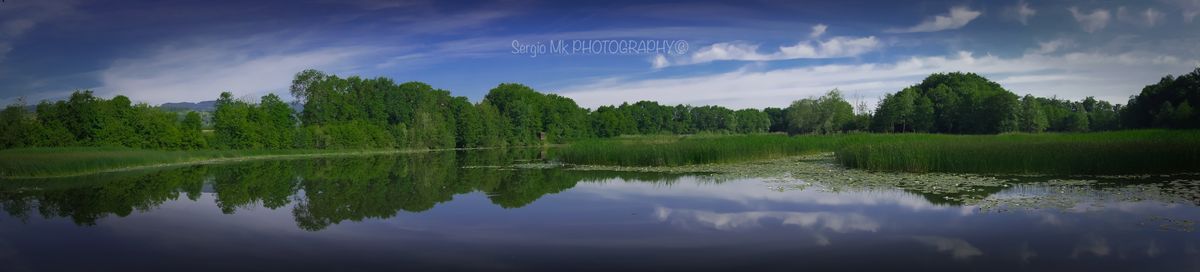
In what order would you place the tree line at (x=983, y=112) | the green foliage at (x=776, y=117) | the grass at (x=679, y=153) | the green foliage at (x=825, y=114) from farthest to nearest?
1. the green foliage at (x=776, y=117)
2. the green foliage at (x=825, y=114)
3. the tree line at (x=983, y=112)
4. the grass at (x=679, y=153)

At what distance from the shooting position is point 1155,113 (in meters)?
38.9

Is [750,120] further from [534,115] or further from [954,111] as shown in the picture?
[954,111]

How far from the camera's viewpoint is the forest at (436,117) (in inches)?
1260

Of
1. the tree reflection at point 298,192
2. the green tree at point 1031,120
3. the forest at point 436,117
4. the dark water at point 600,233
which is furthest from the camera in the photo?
the green tree at point 1031,120

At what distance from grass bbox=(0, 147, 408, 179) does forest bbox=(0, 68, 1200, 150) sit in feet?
12.2

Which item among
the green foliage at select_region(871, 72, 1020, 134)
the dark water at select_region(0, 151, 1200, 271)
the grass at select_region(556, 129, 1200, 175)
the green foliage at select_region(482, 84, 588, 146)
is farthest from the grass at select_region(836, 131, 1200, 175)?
the green foliage at select_region(482, 84, 588, 146)

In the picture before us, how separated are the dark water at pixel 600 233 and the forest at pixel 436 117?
75.5 ft

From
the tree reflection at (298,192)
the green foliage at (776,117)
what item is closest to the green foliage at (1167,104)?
the tree reflection at (298,192)

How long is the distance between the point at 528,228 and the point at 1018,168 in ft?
39.7

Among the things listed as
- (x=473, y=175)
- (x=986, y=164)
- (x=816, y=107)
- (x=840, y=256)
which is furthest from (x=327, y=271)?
(x=816, y=107)

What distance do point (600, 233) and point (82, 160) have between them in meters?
24.1

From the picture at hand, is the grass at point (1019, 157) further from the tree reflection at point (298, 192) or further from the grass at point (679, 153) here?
the tree reflection at point (298, 192)

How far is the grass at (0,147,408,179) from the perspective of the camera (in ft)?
69.6

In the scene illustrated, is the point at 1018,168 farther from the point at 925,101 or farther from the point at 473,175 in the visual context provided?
the point at 925,101
